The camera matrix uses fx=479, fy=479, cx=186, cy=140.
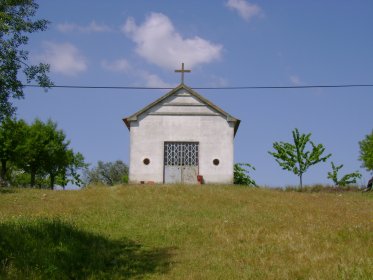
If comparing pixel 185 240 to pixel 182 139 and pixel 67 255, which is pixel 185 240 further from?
pixel 182 139

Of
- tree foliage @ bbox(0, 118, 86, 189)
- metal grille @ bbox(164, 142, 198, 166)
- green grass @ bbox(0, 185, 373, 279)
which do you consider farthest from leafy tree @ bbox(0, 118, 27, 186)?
green grass @ bbox(0, 185, 373, 279)

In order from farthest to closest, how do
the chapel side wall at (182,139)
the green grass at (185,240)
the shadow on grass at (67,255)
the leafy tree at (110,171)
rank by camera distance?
the leafy tree at (110,171) < the chapel side wall at (182,139) < the green grass at (185,240) < the shadow on grass at (67,255)

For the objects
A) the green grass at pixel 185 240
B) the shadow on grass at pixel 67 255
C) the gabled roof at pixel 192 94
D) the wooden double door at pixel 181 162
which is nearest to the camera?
the shadow on grass at pixel 67 255

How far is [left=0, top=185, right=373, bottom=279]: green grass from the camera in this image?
33.2 feet

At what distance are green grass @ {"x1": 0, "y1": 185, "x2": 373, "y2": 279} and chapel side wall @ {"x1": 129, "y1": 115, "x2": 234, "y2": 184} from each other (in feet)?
28.4

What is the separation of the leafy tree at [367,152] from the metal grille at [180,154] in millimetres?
26403

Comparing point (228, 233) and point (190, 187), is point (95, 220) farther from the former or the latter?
point (190, 187)

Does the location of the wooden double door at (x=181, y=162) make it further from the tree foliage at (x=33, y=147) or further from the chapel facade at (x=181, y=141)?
the tree foliage at (x=33, y=147)

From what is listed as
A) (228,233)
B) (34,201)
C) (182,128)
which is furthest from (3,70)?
(182,128)

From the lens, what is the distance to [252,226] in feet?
52.2

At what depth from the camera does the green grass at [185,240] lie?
1012 centimetres

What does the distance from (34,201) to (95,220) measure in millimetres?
7810

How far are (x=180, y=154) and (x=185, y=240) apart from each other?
57.4 feet

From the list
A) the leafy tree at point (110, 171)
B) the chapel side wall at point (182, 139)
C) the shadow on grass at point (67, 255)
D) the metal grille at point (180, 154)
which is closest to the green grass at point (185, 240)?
the shadow on grass at point (67, 255)
